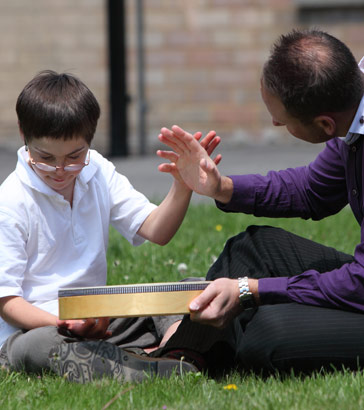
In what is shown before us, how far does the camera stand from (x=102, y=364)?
9.27ft

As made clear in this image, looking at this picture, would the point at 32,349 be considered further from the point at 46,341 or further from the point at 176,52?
the point at 176,52

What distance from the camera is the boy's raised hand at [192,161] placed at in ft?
9.99

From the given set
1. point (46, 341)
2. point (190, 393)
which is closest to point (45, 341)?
point (46, 341)

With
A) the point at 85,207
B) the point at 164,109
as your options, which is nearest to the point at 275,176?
the point at 85,207

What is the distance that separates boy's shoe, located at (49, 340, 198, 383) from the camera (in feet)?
9.28

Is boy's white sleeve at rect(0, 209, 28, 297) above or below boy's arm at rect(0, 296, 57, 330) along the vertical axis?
above

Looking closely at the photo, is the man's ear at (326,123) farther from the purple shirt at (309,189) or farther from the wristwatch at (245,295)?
the wristwatch at (245,295)

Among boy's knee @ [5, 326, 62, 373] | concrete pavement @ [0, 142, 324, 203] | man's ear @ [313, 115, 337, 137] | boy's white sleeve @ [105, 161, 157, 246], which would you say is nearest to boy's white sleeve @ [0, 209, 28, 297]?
boy's knee @ [5, 326, 62, 373]

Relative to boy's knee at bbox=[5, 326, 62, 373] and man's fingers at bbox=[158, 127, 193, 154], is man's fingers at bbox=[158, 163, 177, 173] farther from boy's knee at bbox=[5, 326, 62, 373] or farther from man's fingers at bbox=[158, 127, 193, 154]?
boy's knee at bbox=[5, 326, 62, 373]

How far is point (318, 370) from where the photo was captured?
9.36 ft

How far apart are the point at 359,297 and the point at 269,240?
0.57 meters

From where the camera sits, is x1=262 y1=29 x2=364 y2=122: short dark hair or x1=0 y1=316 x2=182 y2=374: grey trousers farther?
x1=0 y1=316 x2=182 y2=374: grey trousers

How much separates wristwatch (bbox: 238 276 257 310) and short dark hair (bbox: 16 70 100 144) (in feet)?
2.61

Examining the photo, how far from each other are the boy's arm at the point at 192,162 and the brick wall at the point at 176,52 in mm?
9300
